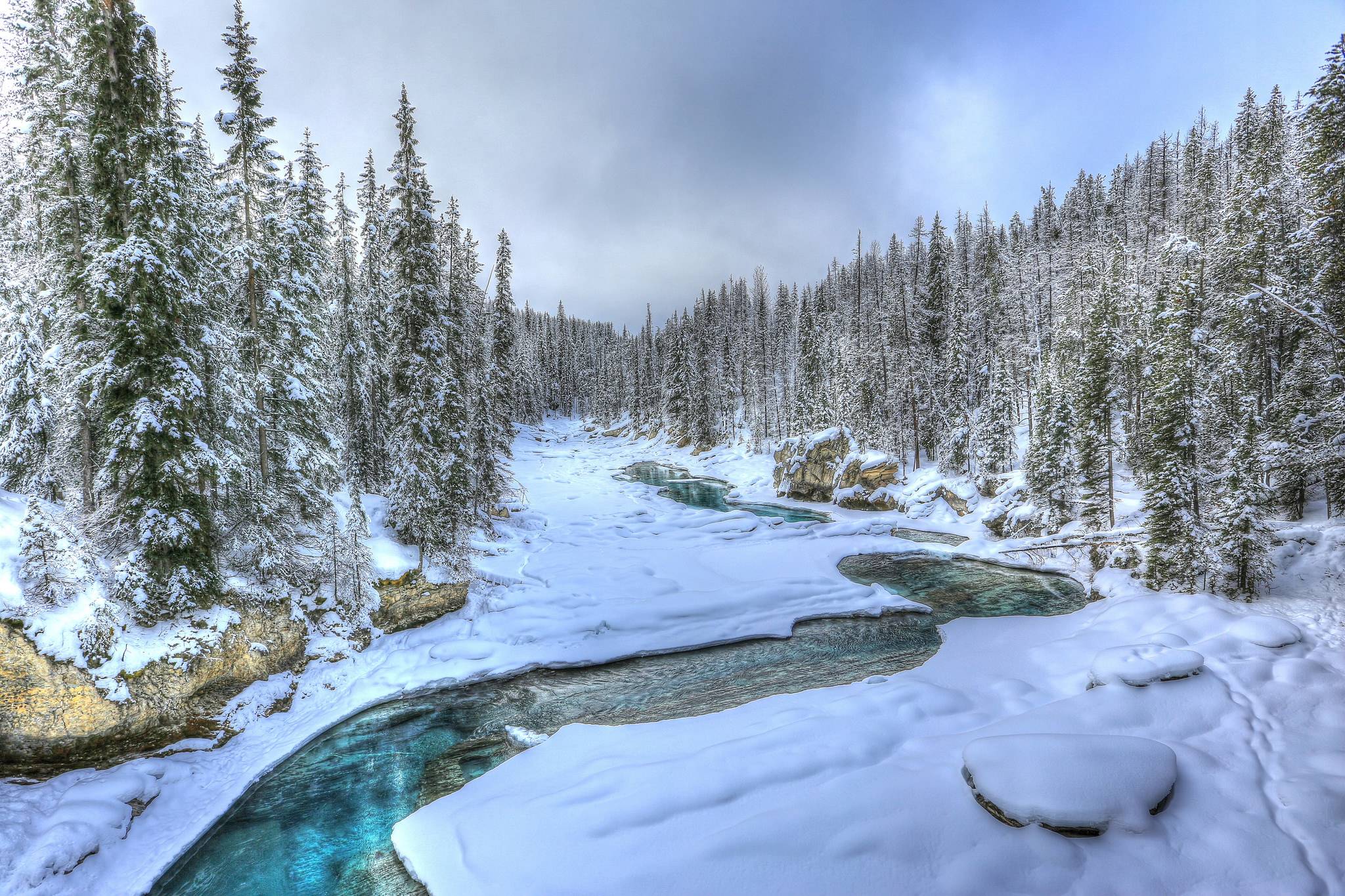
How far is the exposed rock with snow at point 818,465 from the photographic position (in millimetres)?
39906

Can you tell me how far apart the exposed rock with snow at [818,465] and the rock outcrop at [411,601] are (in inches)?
1184

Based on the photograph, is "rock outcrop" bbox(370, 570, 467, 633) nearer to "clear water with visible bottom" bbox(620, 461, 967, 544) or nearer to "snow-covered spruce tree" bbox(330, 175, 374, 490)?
"snow-covered spruce tree" bbox(330, 175, 374, 490)

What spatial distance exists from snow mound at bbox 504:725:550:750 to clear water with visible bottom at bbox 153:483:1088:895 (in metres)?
0.11

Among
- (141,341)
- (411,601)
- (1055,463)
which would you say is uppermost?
(141,341)

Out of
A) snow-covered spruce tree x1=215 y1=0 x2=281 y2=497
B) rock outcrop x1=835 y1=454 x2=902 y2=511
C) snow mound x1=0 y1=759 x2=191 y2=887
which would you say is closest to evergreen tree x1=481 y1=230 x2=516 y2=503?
snow-covered spruce tree x1=215 y1=0 x2=281 y2=497

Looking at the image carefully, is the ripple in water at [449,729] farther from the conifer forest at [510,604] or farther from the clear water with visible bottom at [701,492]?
the clear water with visible bottom at [701,492]

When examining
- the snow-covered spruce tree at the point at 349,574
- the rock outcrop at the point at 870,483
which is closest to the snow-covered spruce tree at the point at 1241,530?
the rock outcrop at the point at 870,483

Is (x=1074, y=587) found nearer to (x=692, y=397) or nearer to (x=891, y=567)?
(x=891, y=567)

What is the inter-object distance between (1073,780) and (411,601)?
54.7 ft

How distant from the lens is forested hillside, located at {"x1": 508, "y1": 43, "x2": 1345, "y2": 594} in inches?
580

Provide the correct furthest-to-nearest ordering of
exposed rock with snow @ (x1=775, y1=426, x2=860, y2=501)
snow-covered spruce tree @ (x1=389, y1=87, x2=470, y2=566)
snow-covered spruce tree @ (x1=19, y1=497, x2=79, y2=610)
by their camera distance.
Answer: exposed rock with snow @ (x1=775, y1=426, x2=860, y2=501), snow-covered spruce tree @ (x1=389, y1=87, x2=470, y2=566), snow-covered spruce tree @ (x1=19, y1=497, x2=79, y2=610)

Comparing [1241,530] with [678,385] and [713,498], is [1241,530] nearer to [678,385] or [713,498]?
[713,498]

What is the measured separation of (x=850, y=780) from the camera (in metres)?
6.63

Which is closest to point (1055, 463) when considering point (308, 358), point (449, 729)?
point (449, 729)
